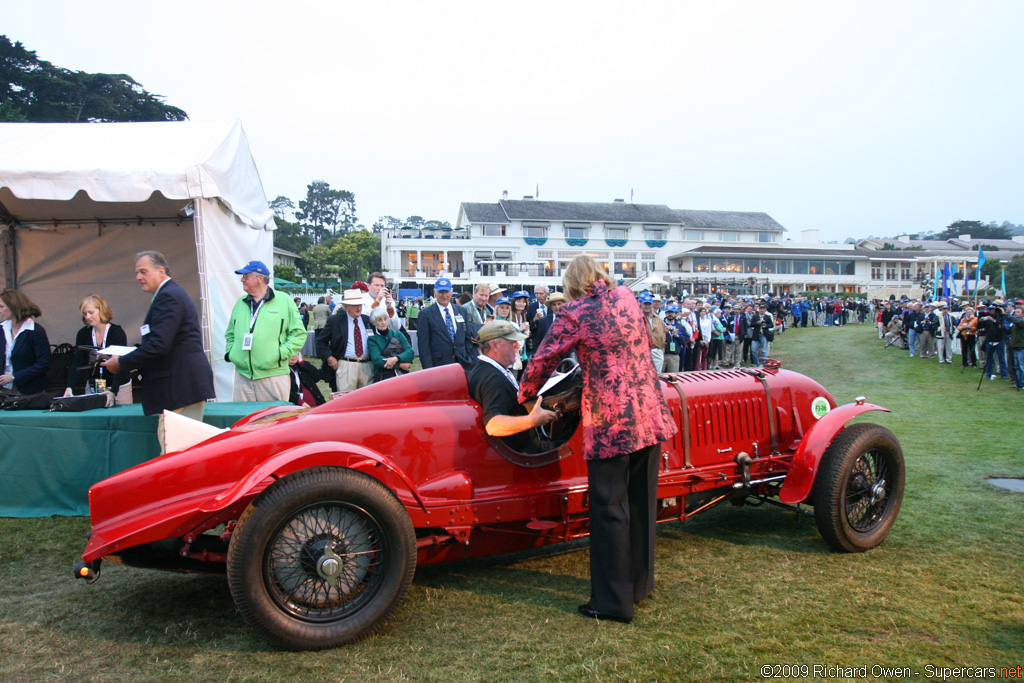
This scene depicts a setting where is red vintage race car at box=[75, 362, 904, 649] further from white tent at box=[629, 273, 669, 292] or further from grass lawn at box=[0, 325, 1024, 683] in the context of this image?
white tent at box=[629, 273, 669, 292]

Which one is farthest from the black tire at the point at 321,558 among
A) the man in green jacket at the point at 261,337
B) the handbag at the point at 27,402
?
the handbag at the point at 27,402

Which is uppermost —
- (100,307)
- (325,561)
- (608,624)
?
(100,307)

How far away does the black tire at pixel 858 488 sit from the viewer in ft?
13.1

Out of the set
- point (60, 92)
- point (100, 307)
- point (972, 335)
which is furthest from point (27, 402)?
point (60, 92)

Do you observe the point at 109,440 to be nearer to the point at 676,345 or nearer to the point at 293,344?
the point at 293,344

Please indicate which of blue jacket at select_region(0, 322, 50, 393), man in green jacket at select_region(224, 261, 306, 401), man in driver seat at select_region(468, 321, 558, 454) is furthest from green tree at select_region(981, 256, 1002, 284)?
blue jacket at select_region(0, 322, 50, 393)

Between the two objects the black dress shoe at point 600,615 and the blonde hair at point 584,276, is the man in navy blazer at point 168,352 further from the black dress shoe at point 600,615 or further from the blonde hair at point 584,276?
the black dress shoe at point 600,615

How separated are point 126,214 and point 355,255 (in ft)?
184

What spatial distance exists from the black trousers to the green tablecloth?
3.20m

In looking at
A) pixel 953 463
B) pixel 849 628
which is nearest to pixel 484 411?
pixel 849 628

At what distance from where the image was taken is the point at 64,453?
507 centimetres

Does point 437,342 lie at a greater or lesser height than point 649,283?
lesser

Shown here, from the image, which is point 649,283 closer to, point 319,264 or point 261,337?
point 319,264

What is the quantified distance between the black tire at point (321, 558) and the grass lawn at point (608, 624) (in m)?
0.14
